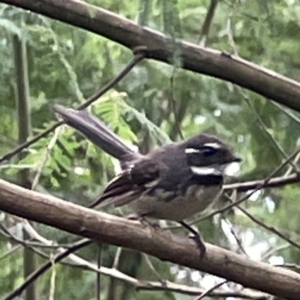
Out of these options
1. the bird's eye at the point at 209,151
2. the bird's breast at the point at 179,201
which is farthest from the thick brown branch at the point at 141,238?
the bird's eye at the point at 209,151

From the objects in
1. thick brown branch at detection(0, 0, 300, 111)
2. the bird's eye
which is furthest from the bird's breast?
thick brown branch at detection(0, 0, 300, 111)

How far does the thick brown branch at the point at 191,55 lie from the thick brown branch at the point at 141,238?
34cm

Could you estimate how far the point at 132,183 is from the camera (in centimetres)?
212

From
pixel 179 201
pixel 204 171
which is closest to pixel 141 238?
pixel 179 201

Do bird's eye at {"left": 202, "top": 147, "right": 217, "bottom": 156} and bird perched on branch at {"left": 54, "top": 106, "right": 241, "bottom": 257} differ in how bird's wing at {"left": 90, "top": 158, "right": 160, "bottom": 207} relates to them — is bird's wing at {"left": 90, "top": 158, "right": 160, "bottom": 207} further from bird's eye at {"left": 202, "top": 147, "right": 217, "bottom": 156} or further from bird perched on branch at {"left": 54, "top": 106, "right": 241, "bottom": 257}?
bird's eye at {"left": 202, "top": 147, "right": 217, "bottom": 156}

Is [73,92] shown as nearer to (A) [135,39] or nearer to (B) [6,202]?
(A) [135,39]

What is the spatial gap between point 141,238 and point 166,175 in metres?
0.35

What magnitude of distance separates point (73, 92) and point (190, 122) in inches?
28.9

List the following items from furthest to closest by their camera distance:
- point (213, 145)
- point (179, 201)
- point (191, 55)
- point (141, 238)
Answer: point (213, 145) < point (179, 201) < point (191, 55) < point (141, 238)

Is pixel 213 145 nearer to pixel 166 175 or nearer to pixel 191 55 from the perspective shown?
pixel 166 175

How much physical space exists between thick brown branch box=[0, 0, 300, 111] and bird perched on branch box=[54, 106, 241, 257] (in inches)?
8.5

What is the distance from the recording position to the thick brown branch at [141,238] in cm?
166

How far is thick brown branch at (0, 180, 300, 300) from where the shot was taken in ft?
5.44

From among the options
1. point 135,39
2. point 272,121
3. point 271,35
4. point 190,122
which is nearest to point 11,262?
point 190,122
